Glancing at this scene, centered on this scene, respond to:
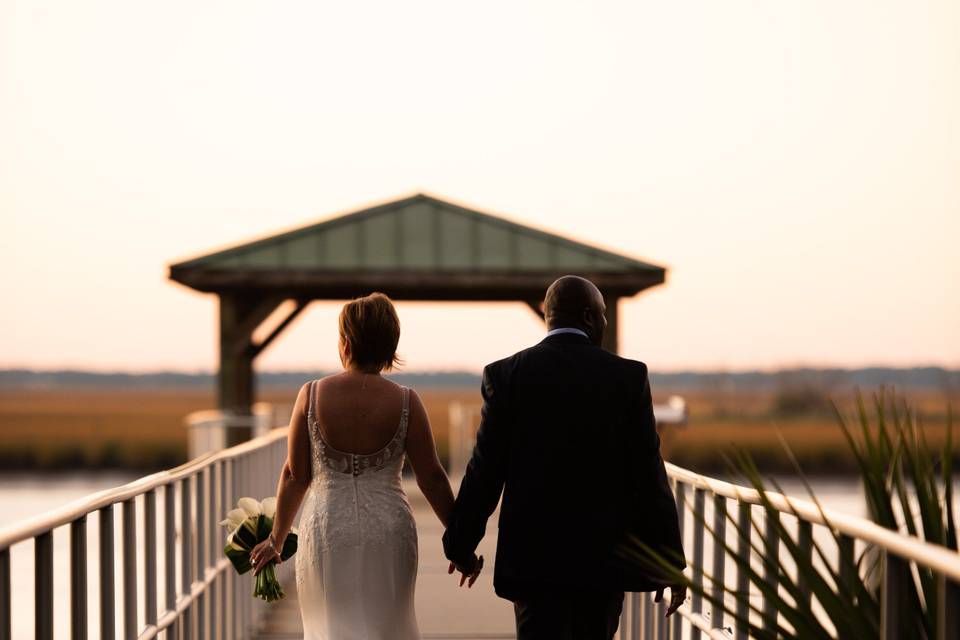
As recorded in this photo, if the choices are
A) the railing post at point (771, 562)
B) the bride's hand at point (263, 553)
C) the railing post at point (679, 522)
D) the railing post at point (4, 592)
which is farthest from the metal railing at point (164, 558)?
the railing post at point (679, 522)

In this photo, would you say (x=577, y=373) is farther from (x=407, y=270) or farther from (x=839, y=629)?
(x=407, y=270)

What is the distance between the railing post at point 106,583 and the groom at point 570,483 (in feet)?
3.54

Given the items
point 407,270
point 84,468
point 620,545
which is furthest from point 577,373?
point 84,468

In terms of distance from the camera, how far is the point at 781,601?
253cm

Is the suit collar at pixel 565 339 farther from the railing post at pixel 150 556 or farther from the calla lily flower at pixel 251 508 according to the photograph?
the railing post at pixel 150 556

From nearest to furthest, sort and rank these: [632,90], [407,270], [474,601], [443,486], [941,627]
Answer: [941,627] → [443,486] → [474,601] → [407,270] → [632,90]

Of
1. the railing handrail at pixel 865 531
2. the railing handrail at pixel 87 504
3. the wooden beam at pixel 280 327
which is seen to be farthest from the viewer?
the wooden beam at pixel 280 327

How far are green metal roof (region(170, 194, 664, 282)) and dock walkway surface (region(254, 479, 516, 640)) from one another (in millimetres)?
3661

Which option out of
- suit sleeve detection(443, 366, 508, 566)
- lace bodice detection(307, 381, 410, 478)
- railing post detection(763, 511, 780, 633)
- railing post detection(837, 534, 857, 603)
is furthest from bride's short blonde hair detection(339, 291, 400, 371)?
railing post detection(837, 534, 857, 603)

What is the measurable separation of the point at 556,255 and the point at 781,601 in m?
9.10

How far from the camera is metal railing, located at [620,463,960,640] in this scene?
1881 mm

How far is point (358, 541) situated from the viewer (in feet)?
11.9

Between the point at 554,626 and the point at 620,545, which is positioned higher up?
the point at 620,545

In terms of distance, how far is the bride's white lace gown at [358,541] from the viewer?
360 centimetres
